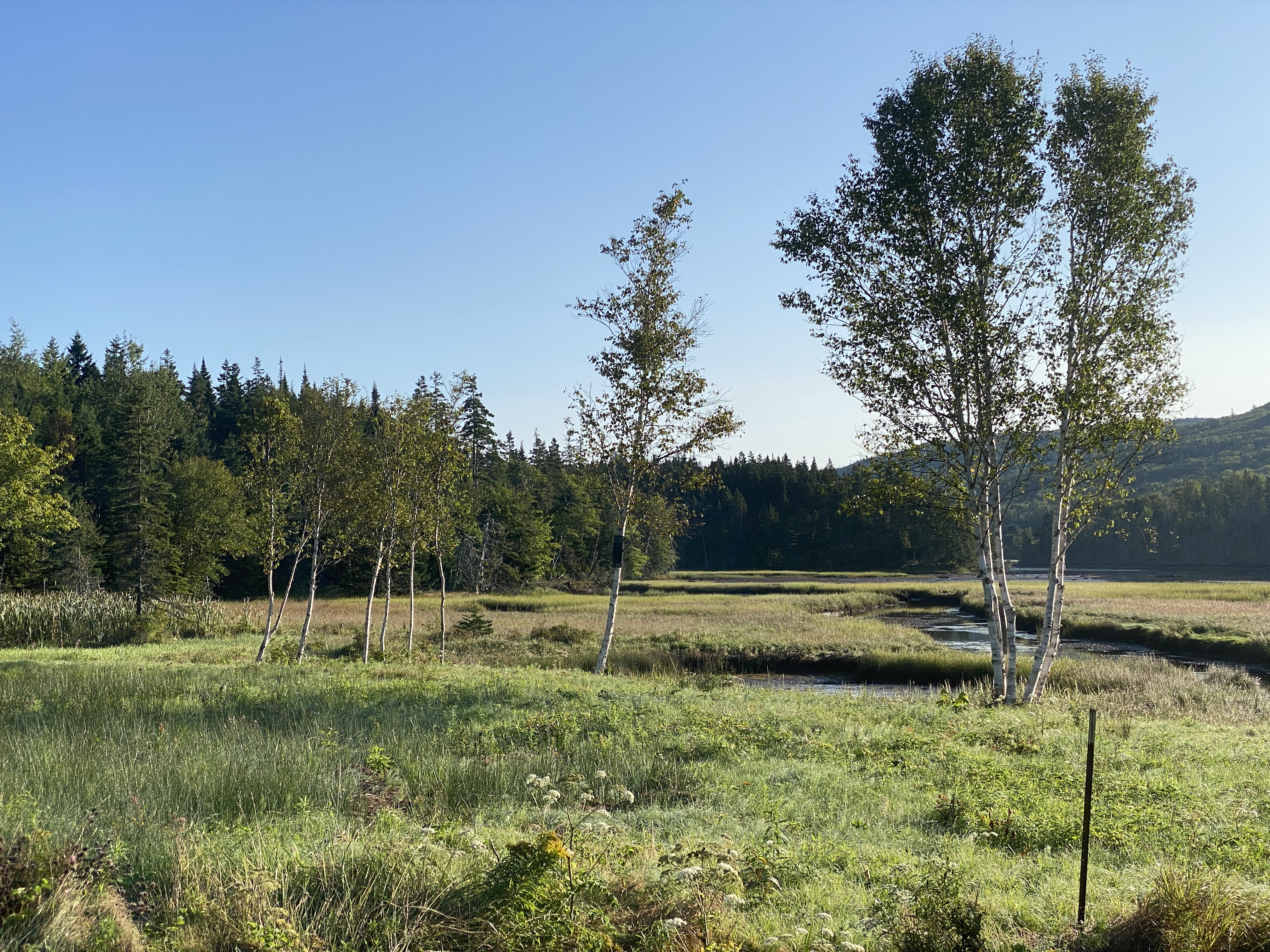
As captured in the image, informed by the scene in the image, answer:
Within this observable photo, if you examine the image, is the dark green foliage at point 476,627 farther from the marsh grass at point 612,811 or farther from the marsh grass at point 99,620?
the marsh grass at point 612,811

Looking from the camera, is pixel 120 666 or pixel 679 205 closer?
pixel 120 666

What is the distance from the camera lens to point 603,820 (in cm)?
662

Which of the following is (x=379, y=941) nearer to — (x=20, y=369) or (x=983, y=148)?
(x=983, y=148)

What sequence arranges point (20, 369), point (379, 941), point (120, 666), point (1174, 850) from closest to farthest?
point (379, 941), point (1174, 850), point (120, 666), point (20, 369)

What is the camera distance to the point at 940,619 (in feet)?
154

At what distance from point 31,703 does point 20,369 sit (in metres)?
103

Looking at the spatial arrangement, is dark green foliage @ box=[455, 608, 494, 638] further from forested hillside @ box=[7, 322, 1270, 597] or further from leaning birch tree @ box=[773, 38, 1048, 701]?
leaning birch tree @ box=[773, 38, 1048, 701]

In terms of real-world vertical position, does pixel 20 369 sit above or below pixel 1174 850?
above

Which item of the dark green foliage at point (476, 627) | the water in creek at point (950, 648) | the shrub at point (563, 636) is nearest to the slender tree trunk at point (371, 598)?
the dark green foliage at point (476, 627)

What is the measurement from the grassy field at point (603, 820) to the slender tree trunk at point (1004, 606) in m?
0.78

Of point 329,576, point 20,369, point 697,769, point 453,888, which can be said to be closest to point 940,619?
point 697,769

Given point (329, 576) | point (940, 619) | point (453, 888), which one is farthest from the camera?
point (329, 576)

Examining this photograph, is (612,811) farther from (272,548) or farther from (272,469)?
(272,469)

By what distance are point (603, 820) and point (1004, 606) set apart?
1364 cm
